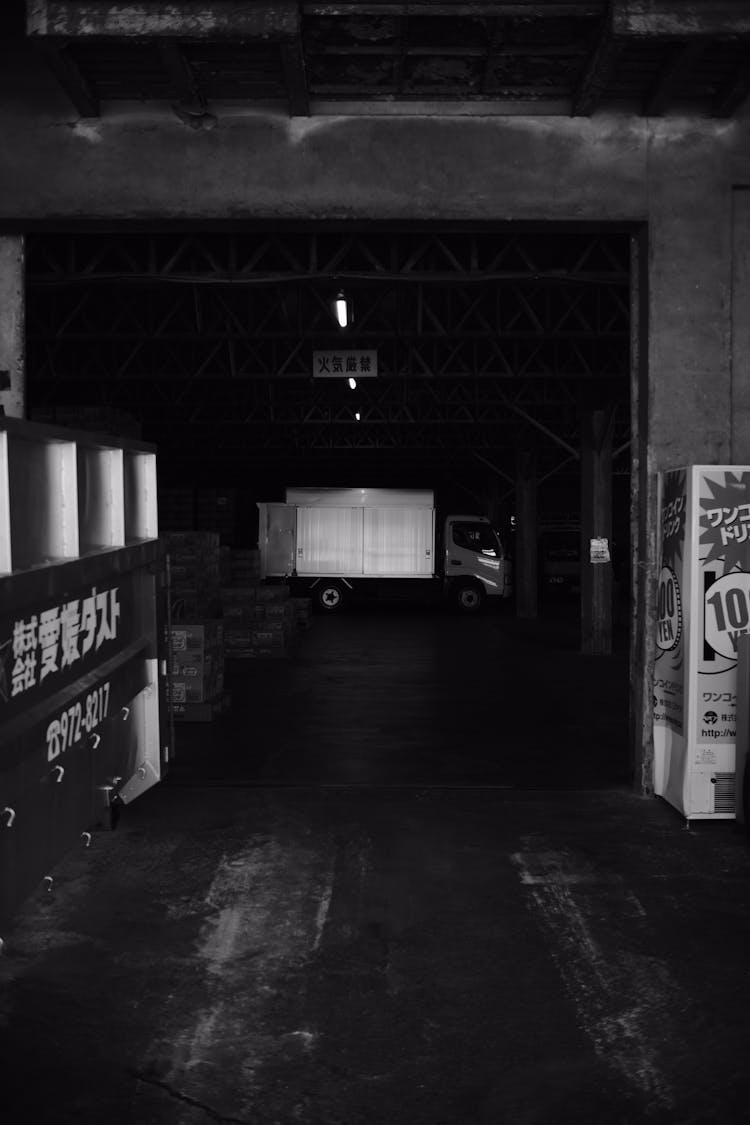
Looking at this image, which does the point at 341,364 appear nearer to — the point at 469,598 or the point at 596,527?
the point at 596,527

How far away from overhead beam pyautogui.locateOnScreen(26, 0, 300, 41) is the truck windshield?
72.3 feet

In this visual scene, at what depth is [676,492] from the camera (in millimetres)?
7863

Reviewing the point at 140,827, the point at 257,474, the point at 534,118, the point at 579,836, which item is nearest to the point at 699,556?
the point at 579,836

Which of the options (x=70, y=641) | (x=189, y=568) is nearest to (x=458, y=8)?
(x=70, y=641)

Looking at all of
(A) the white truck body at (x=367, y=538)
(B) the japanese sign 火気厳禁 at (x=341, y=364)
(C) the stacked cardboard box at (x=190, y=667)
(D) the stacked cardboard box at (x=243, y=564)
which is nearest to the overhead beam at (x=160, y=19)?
(C) the stacked cardboard box at (x=190, y=667)

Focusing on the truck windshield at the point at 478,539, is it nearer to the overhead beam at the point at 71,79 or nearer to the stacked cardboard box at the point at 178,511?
the stacked cardboard box at the point at 178,511

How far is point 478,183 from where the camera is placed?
26.8ft

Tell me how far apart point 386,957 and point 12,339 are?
5392 millimetres

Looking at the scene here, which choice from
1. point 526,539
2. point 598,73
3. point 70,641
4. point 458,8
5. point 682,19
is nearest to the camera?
point 70,641

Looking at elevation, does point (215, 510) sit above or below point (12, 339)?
below

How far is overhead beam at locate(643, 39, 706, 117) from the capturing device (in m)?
7.10

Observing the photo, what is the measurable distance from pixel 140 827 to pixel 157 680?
5.14 feet

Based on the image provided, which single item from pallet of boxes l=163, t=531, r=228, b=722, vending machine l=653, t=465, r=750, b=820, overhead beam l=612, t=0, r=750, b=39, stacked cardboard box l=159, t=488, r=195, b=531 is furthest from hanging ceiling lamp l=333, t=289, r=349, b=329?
stacked cardboard box l=159, t=488, r=195, b=531

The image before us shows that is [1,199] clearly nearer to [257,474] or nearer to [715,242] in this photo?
[715,242]
